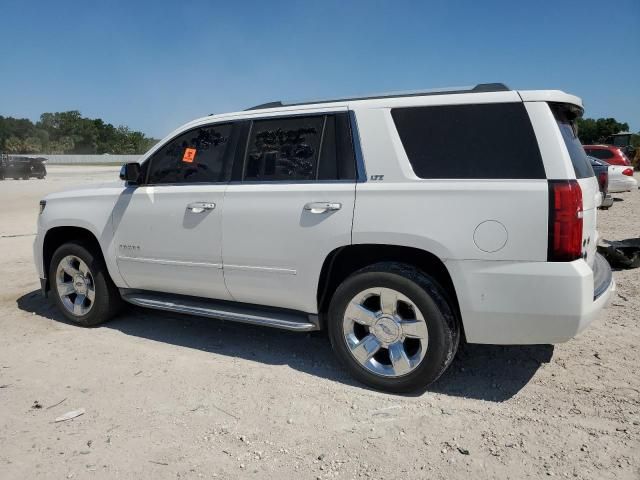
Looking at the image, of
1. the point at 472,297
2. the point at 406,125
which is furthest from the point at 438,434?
the point at 406,125

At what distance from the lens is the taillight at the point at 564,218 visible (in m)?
2.90

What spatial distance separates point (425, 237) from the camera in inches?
127

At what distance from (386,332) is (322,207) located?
0.94 metres

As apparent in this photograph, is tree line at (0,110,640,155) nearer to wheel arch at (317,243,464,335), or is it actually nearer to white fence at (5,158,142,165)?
white fence at (5,158,142,165)

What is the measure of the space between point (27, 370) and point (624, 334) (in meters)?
4.85

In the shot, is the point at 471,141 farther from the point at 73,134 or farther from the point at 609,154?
the point at 73,134

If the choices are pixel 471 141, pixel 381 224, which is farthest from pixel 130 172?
pixel 471 141

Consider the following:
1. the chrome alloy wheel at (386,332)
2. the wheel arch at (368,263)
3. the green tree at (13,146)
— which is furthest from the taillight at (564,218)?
the green tree at (13,146)

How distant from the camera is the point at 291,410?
10.8 ft

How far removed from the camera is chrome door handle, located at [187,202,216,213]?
4.00 metres

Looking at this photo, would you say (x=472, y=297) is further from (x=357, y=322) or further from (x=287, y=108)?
(x=287, y=108)

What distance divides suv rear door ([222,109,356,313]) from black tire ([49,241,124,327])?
1.49 m

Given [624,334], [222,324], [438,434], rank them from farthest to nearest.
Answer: [222,324] < [624,334] < [438,434]

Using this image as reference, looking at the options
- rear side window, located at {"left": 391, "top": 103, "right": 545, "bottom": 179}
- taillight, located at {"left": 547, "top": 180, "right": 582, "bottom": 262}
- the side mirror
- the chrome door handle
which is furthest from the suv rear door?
taillight, located at {"left": 547, "top": 180, "right": 582, "bottom": 262}
